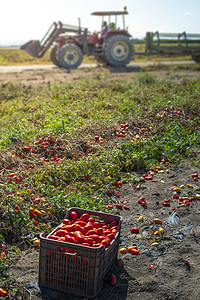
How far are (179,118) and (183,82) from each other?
450cm

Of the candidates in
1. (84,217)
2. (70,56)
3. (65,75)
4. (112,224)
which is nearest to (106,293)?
(112,224)

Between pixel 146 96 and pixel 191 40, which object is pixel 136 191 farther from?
pixel 191 40

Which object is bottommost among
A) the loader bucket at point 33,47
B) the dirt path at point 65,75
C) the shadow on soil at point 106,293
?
the shadow on soil at point 106,293

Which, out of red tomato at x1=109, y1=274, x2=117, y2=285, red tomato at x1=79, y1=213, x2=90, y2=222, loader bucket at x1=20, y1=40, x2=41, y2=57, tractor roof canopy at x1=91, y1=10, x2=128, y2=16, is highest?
tractor roof canopy at x1=91, y1=10, x2=128, y2=16

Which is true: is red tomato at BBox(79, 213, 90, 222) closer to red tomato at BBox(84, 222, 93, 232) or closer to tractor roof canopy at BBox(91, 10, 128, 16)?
red tomato at BBox(84, 222, 93, 232)

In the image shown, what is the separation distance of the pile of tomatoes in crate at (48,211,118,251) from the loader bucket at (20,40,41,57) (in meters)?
17.2

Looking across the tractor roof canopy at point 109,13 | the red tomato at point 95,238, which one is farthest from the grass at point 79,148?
the tractor roof canopy at point 109,13

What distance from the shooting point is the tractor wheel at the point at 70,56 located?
18.1 m

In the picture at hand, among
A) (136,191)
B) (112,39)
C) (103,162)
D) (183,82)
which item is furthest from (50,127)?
(112,39)

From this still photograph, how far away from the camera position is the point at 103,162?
5523 mm

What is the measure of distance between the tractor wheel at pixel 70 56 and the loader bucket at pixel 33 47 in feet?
6.59

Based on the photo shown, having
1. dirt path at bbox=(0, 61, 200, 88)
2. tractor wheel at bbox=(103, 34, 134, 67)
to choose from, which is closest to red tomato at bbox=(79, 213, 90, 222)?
dirt path at bbox=(0, 61, 200, 88)

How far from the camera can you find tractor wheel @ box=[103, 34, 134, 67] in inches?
735

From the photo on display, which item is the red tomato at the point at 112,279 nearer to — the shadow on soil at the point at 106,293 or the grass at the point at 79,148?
the shadow on soil at the point at 106,293
